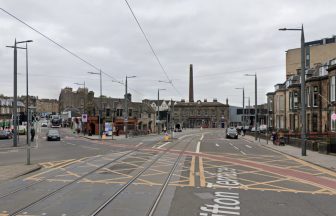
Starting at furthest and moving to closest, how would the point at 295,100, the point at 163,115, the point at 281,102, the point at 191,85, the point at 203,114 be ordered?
the point at 203,114, the point at 191,85, the point at 163,115, the point at 281,102, the point at 295,100

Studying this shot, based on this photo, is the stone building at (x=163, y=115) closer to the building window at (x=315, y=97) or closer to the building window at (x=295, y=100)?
the building window at (x=295, y=100)

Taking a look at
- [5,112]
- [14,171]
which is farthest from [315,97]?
[5,112]

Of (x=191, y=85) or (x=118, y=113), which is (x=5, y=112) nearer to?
(x=118, y=113)

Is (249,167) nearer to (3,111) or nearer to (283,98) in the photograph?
(283,98)

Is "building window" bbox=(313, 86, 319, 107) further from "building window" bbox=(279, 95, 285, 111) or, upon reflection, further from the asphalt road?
the asphalt road

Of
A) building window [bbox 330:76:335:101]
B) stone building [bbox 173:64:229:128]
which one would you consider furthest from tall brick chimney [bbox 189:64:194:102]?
building window [bbox 330:76:335:101]

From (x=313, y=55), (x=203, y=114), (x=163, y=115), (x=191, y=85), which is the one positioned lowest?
(x=163, y=115)

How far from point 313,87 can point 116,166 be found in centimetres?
3705

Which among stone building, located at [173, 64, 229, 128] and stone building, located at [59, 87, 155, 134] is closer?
stone building, located at [59, 87, 155, 134]

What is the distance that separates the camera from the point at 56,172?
1853 cm

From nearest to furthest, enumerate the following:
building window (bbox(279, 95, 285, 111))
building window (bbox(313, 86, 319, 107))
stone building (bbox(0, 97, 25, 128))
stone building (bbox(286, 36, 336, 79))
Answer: building window (bbox(313, 86, 319, 107))
building window (bbox(279, 95, 285, 111))
stone building (bbox(286, 36, 336, 79))
stone building (bbox(0, 97, 25, 128))

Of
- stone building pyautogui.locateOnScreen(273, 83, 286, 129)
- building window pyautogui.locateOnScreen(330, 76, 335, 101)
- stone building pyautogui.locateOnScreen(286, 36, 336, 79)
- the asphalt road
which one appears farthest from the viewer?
stone building pyautogui.locateOnScreen(286, 36, 336, 79)

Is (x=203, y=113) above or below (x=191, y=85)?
below

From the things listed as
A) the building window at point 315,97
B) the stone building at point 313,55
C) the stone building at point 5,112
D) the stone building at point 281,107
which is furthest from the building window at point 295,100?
the stone building at point 5,112
